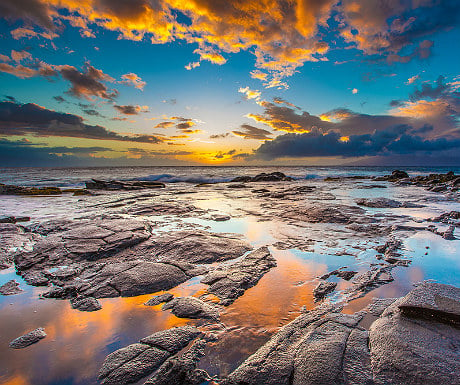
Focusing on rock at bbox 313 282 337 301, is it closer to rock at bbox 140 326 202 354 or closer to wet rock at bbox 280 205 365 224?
rock at bbox 140 326 202 354

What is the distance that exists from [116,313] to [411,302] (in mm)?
3232

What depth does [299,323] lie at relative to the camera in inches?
94.0

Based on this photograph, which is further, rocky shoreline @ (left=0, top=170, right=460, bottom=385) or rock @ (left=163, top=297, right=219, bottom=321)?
rock @ (left=163, top=297, right=219, bottom=321)

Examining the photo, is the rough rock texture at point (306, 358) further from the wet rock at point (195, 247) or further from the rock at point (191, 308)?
the wet rock at point (195, 247)

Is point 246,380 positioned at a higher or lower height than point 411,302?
lower

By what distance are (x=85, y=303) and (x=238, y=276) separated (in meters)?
2.06

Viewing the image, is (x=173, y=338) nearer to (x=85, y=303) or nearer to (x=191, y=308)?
(x=191, y=308)

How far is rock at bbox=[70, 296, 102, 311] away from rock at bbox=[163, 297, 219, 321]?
86 cm

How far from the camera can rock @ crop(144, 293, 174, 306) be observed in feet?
9.50

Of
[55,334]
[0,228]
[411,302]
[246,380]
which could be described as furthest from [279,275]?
[0,228]

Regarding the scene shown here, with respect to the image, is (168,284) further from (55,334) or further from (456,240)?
(456,240)

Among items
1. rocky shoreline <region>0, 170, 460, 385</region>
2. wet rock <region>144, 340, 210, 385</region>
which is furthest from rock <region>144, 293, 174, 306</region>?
wet rock <region>144, 340, 210, 385</region>

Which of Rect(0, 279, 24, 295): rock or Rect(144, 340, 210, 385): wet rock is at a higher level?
Rect(144, 340, 210, 385): wet rock

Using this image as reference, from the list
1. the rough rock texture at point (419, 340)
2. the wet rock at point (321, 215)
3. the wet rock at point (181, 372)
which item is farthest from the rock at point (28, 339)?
the wet rock at point (321, 215)
